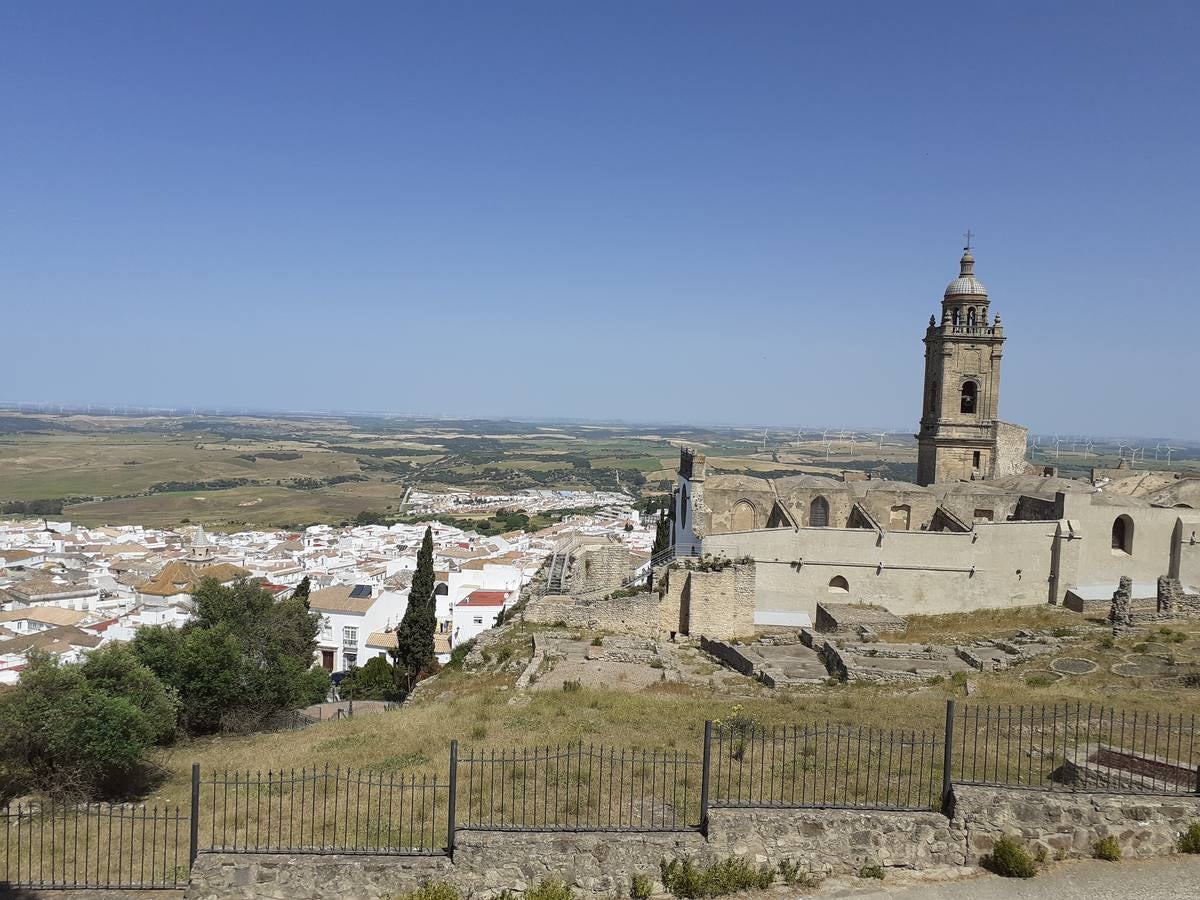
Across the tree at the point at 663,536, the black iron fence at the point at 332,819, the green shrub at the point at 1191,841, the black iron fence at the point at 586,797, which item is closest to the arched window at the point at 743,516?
the tree at the point at 663,536

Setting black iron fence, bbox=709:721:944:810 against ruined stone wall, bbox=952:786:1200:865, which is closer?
ruined stone wall, bbox=952:786:1200:865

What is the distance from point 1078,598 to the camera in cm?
2336

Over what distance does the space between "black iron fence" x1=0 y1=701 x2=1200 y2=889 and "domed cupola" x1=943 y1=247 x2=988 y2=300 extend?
964 inches

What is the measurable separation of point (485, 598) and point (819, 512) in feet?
83.1

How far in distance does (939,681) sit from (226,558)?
6833cm

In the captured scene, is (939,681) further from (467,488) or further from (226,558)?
(467,488)

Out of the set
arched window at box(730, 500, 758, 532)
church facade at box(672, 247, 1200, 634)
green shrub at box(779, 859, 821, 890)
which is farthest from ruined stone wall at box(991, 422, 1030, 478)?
green shrub at box(779, 859, 821, 890)

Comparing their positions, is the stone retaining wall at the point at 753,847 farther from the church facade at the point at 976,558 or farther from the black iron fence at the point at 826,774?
the church facade at the point at 976,558

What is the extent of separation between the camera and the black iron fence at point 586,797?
845 cm

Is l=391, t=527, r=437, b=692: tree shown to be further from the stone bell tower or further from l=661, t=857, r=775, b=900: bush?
l=661, t=857, r=775, b=900: bush

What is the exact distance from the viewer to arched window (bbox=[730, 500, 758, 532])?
94.6 feet

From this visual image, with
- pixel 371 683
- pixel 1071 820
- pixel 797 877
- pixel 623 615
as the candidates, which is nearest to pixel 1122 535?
pixel 623 615

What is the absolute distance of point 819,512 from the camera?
28.9 m

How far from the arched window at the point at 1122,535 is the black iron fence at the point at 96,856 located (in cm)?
2457
